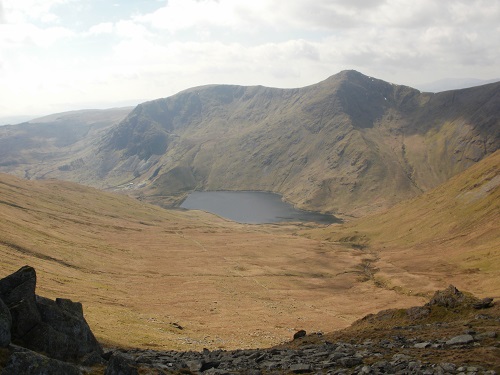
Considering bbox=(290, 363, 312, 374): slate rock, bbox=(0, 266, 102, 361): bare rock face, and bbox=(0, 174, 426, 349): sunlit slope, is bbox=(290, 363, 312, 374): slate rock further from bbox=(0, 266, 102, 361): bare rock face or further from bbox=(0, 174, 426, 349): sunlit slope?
bbox=(0, 174, 426, 349): sunlit slope

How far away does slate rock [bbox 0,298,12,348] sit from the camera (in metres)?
25.3

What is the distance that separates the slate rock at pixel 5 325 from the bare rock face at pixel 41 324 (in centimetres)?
200

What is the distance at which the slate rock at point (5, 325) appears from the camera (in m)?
25.3

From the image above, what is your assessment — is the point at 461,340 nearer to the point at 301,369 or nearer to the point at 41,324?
the point at 301,369

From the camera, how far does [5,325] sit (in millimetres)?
25781

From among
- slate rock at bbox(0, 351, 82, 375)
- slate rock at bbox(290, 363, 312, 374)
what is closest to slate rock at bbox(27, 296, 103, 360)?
slate rock at bbox(0, 351, 82, 375)

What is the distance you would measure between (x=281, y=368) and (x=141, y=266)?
123m

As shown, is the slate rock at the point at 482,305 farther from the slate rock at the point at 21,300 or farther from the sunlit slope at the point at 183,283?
the slate rock at the point at 21,300

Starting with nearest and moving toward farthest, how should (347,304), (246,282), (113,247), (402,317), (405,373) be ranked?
(405,373), (402,317), (347,304), (246,282), (113,247)

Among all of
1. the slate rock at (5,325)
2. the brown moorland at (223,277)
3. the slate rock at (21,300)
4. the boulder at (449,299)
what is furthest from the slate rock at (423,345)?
the brown moorland at (223,277)

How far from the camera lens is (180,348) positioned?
205ft

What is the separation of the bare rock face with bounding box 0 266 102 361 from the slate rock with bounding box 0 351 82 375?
5967 millimetres

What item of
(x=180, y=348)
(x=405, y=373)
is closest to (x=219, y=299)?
(x=180, y=348)

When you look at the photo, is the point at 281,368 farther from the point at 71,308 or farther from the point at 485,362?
the point at 71,308
